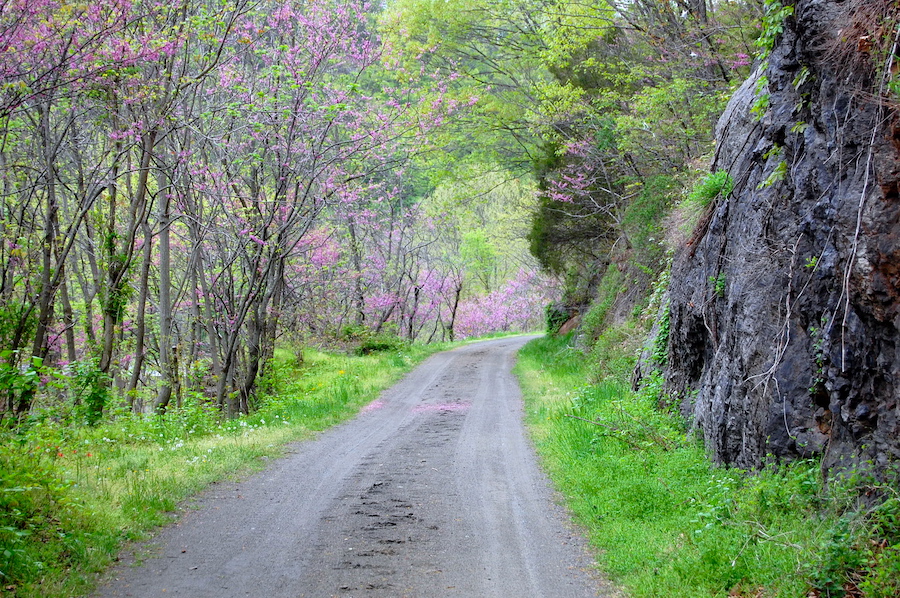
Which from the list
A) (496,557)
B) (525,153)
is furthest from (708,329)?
(525,153)

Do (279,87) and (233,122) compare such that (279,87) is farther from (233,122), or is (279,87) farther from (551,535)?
(551,535)

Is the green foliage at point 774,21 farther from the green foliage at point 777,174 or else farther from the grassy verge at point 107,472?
the grassy verge at point 107,472

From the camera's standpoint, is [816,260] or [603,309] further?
[603,309]

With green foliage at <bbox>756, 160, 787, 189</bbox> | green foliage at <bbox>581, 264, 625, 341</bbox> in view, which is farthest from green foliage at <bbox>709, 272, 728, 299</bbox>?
green foliage at <bbox>581, 264, 625, 341</bbox>

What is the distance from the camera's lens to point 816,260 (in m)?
5.29

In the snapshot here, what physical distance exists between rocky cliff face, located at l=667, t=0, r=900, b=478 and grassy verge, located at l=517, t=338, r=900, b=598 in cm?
35

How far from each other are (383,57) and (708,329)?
998 centimetres

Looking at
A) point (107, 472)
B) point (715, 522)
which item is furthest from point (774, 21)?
point (107, 472)

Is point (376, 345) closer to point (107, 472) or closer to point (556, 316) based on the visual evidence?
point (556, 316)

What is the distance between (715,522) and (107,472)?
20.4 ft

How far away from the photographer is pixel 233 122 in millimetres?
13055

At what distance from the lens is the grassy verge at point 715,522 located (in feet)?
13.4

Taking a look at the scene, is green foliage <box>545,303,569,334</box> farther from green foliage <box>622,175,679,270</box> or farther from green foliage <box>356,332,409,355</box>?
green foliage <box>622,175,679,270</box>

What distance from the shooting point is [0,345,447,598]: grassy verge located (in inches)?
184
